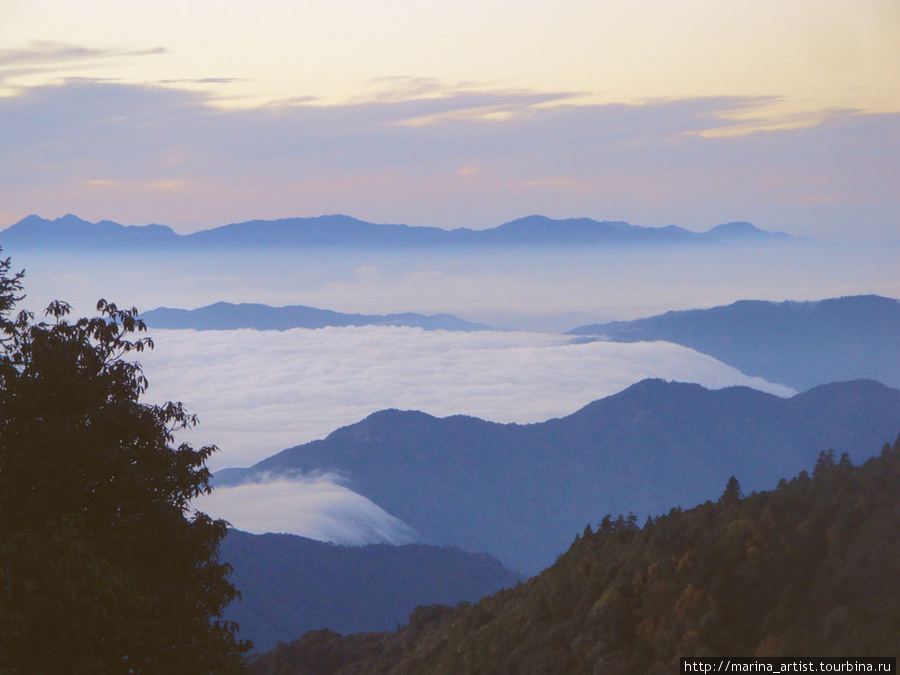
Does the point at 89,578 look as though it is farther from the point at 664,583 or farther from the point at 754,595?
the point at 664,583

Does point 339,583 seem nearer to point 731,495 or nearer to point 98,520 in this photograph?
point 731,495

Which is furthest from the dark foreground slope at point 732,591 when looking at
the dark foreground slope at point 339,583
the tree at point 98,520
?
the dark foreground slope at point 339,583

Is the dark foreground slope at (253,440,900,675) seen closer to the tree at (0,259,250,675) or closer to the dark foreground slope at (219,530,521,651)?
the tree at (0,259,250,675)

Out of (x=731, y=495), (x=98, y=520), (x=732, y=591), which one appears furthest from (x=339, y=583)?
(x=98, y=520)

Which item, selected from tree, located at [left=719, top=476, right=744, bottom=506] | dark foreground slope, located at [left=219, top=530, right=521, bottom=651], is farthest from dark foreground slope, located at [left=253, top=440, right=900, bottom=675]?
dark foreground slope, located at [left=219, top=530, right=521, bottom=651]

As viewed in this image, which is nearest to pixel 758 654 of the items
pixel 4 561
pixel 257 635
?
pixel 4 561

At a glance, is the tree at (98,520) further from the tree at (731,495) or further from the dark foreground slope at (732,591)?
the tree at (731,495)
